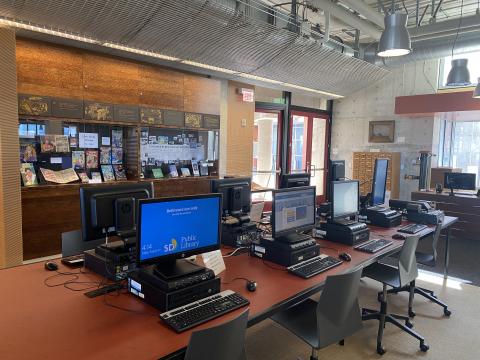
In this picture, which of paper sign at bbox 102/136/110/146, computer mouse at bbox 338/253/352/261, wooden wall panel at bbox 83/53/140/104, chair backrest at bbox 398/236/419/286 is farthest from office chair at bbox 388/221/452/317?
paper sign at bbox 102/136/110/146

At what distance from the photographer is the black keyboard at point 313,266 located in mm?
2201

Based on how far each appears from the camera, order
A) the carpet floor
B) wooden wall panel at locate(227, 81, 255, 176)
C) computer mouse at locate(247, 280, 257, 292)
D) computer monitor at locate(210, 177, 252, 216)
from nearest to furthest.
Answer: computer mouse at locate(247, 280, 257, 292) < the carpet floor < computer monitor at locate(210, 177, 252, 216) < wooden wall panel at locate(227, 81, 255, 176)

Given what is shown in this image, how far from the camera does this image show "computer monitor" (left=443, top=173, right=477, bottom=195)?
20.0ft

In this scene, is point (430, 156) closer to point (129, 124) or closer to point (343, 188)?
point (343, 188)


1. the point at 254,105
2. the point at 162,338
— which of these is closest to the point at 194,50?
the point at 254,105

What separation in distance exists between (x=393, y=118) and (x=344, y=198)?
560 cm

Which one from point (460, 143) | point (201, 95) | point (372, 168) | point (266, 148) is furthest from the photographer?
point (460, 143)

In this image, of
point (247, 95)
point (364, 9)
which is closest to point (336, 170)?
point (364, 9)

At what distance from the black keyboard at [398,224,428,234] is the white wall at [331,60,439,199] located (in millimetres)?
4348

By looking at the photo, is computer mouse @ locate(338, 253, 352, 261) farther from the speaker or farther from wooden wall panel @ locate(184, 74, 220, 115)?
wooden wall panel @ locate(184, 74, 220, 115)

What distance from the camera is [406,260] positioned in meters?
2.82

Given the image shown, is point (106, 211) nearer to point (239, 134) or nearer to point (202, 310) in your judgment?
point (202, 310)

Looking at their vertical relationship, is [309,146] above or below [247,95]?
below

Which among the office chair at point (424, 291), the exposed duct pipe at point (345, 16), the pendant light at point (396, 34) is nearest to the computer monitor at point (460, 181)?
the exposed duct pipe at point (345, 16)
